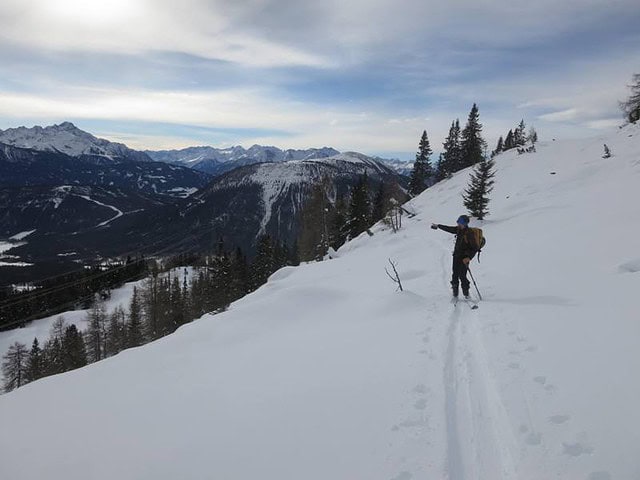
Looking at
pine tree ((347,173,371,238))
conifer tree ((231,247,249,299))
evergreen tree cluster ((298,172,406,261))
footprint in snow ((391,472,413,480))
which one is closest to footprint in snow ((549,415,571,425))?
footprint in snow ((391,472,413,480))

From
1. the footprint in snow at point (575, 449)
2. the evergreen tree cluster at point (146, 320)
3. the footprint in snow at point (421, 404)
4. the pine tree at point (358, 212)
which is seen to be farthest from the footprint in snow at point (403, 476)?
the evergreen tree cluster at point (146, 320)

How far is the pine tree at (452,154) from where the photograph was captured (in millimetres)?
76375

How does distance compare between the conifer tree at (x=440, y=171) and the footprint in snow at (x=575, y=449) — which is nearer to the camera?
the footprint in snow at (x=575, y=449)

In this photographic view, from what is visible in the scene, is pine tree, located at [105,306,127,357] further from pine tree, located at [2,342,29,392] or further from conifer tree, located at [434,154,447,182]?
conifer tree, located at [434,154,447,182]

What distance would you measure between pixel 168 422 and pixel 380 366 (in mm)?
3480

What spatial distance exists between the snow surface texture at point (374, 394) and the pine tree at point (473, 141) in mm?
64790

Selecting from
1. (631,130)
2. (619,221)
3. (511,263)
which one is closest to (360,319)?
(511,263)

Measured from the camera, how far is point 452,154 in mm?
77500

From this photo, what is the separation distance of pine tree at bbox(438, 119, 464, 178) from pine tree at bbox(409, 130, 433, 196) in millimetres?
5563

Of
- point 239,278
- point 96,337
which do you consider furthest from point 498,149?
point 96,337

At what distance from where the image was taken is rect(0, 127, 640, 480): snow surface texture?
4.31 metres

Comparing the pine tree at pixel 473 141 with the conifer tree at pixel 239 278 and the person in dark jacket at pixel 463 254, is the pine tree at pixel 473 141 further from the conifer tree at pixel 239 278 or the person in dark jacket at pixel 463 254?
the person in dark jacket at pixel 463 254

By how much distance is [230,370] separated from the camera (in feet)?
23.7

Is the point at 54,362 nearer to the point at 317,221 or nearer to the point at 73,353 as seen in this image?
the point at 73,353
